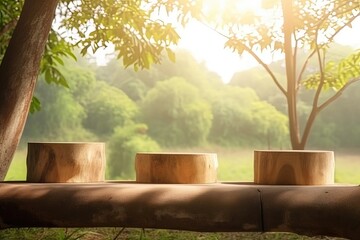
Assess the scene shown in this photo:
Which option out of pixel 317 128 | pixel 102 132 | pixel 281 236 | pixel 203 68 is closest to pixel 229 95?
pixel 203 68

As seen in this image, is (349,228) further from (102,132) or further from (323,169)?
(102,132)

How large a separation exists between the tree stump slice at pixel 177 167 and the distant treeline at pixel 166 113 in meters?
27.1

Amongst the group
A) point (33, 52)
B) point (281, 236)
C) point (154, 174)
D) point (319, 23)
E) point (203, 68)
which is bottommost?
point (281, 236)

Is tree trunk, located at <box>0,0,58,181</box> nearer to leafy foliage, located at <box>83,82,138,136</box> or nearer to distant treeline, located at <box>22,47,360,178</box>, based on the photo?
distant treeline, located at <box>22,47,360,178</box>

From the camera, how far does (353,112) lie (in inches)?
1178

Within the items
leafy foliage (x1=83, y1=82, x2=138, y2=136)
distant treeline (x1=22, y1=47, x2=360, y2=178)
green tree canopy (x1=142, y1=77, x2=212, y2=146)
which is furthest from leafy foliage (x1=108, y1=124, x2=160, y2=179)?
green tree canopy (x1=142, y1=77, x2=212, y2=146)

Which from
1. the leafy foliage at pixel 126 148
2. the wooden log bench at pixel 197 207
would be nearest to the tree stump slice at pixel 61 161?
the wooden log bench at pixel 197 207

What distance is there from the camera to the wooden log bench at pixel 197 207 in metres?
2.30

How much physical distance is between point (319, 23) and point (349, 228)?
2.61 metres

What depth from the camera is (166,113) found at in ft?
132

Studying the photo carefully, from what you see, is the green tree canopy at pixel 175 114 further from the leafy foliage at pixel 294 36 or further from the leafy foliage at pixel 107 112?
the leafy foliage at pixel 294 36

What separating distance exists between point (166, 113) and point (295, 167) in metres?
37.9

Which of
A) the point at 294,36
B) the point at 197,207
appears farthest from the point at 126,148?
the point at 197,207

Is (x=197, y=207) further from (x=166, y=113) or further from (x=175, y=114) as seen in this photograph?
(x=175, y=114)
